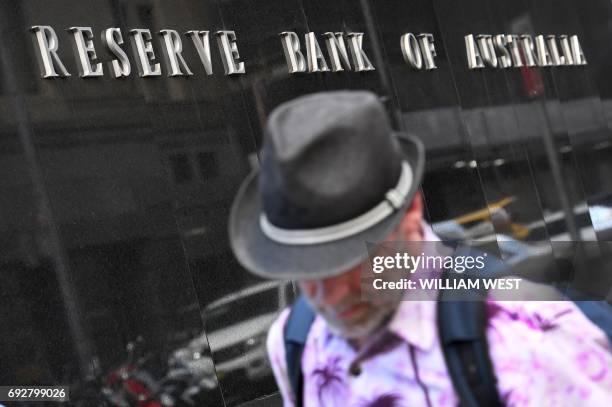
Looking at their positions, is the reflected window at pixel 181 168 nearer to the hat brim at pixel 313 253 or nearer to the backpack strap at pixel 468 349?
the hat brim at pixel 313 253

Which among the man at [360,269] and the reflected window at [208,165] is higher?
the reflected window at [208,165]

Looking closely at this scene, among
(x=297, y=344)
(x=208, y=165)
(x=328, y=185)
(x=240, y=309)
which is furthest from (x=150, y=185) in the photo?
(x=328, y=185)

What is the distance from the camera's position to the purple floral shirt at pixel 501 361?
5.88 feet

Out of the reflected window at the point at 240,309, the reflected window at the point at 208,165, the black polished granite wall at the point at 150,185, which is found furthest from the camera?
the reflected window at the point at 208,165

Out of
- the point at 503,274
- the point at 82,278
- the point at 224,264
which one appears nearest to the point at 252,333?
the point at 224,264

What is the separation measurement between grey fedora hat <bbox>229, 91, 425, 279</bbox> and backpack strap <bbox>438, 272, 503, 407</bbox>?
0.21 meters

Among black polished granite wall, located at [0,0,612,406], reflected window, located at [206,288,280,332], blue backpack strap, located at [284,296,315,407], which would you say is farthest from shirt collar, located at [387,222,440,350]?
reflected window, located at [206,288,280,332]

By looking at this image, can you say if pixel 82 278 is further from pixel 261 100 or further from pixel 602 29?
pixel 602 29

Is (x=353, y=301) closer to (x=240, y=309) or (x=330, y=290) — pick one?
(x=330, y=290)

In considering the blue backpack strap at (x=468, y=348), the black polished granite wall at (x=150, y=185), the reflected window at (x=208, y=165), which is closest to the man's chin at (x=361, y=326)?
the blue backpack strap at (x=468, y=348)

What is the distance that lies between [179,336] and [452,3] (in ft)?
17.9

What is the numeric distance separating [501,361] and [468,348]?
0.07m

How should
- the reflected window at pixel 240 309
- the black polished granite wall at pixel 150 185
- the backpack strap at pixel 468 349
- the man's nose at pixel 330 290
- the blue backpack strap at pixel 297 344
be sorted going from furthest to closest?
the reflected window at pixel 240 309, the black polished granite wall at pixel 150 185, the blue backpack strap at pixel 297 344, the man's nose at pixel 330 290, the backpack strap at pixel 468 349

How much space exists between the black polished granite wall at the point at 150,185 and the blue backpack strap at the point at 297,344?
4.64 m
